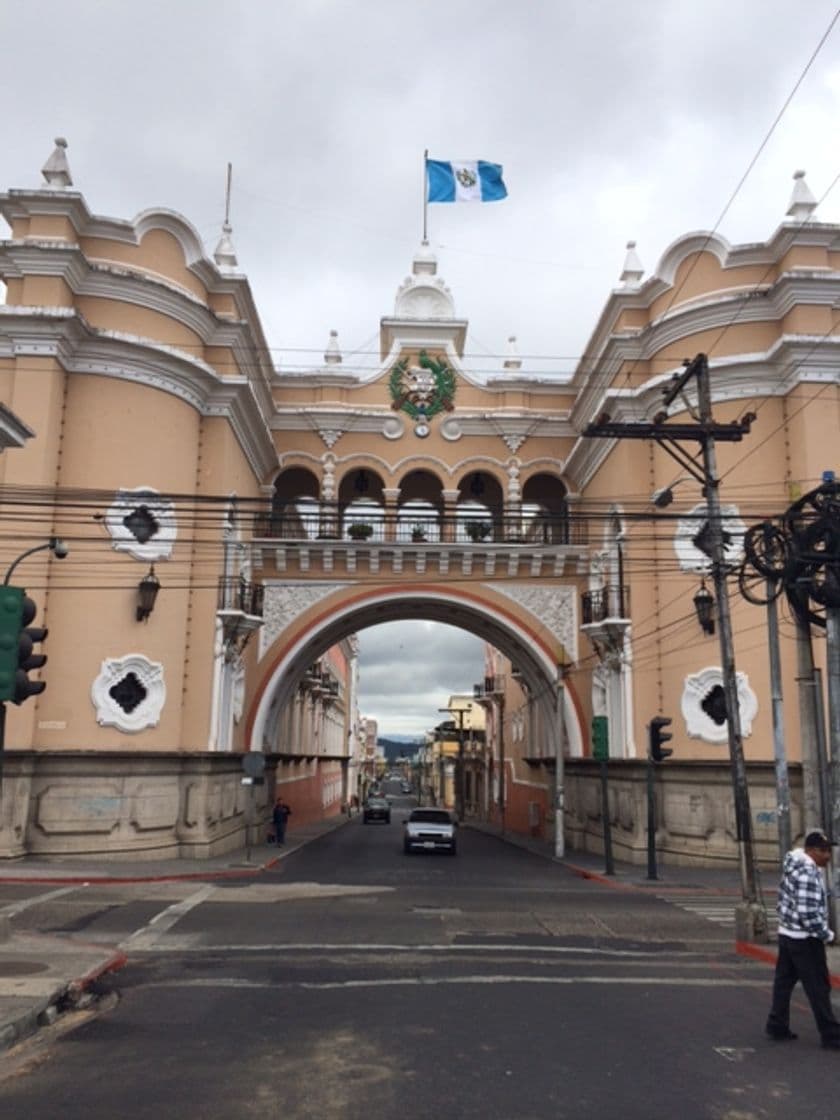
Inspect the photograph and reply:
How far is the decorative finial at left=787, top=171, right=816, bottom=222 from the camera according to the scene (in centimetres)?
2472

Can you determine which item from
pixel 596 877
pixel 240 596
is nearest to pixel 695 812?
pixel 596 877

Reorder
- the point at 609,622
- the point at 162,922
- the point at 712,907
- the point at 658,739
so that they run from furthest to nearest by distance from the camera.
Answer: the point at 609,622 < the point at 658,739 < the point at 712,907 < the point at 162,922

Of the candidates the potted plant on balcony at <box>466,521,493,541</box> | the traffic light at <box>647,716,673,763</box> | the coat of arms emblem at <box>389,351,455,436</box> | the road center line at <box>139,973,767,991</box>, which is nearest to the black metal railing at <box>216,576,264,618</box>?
the potted plant on balcony at <box>466,521,493,541</box>

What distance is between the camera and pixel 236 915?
1447 cm

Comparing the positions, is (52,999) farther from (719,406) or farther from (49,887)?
(719,406)

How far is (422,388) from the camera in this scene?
102ft

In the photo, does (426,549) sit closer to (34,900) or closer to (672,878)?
(672,878)

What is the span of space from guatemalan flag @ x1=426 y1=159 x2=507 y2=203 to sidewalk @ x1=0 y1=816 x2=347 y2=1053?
19.7 meters

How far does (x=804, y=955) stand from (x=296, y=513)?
16.6 meters

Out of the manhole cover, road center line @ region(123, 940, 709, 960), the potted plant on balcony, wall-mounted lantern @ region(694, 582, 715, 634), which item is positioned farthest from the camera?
the potted plant on balcony

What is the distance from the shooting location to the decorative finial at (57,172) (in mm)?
23359

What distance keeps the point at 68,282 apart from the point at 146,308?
1876 mm

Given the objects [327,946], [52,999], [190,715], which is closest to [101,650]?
[190,715]

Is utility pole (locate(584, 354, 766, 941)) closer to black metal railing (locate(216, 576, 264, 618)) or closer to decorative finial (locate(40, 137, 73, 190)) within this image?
black metal railing (locate(216, 576, 264, 618))
